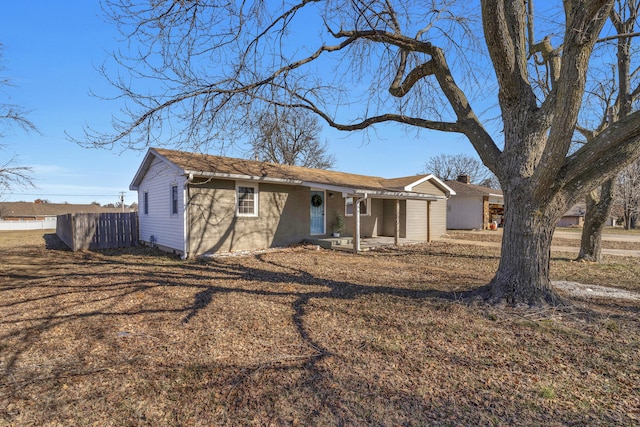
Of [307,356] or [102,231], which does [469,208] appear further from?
[307,356]

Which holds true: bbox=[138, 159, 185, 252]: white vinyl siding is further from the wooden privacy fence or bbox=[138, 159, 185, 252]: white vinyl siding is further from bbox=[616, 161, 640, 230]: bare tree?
bbox=[616, 161, 640, 230]: bare tree

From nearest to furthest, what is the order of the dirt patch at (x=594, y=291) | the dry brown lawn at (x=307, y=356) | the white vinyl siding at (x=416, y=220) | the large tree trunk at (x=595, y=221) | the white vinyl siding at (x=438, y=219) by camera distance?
the dry brown lawn at (x=307, y=356) → the dirt patch at (x=594, y=291) → the large tree trunk at (x=595, y=221) → the white vinyl siding at (x=416, y=220) → the white vinyl siding at (x=438, y=219)

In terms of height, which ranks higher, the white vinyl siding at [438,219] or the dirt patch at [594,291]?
the white vinyl siding at [438,219]

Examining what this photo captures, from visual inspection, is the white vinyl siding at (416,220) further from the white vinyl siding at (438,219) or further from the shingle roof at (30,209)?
the shingle roof at (30,209)

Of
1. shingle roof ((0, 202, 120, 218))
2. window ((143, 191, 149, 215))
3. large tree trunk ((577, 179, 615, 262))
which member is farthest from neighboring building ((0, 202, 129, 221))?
large tree trunk ((577, 179, 615, 262))

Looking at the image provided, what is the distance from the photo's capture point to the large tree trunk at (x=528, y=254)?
4.89 metres

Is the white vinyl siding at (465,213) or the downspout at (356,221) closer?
the downspout at (356,221)

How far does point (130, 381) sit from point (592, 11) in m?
6.36

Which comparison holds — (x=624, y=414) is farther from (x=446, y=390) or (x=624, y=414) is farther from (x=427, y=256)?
(x=427, y=256)

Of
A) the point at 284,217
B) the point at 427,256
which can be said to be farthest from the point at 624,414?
the point at 284,217

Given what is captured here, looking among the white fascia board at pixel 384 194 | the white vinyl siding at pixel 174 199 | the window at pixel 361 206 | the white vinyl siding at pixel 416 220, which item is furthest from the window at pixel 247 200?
the white vinyl siding at pixel 416 220

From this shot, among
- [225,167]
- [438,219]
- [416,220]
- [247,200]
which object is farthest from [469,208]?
[225,167]

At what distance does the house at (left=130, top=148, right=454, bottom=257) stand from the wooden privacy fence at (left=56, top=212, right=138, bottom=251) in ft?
1.66

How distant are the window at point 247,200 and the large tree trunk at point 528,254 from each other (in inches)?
335
